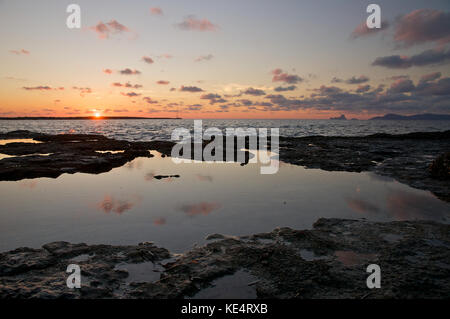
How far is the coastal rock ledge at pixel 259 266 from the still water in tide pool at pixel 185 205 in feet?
2.43

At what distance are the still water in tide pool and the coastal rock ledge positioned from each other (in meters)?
0.74

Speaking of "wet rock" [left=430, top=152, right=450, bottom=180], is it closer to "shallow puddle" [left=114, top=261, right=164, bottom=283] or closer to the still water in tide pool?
the still water in tide pool

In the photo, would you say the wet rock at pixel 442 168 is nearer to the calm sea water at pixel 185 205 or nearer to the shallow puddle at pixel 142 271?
the calm sea water at pixel 185 205

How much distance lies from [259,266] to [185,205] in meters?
5.16

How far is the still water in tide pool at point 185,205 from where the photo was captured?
7.93 meters

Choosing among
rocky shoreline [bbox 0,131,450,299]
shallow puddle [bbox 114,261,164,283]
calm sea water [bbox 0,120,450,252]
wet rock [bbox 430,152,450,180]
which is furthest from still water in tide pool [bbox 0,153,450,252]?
wet rock [bbox 430,152,450,180]

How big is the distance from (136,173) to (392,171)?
17.9 m

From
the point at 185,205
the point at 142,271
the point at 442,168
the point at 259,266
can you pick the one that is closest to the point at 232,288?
the point at 259,266

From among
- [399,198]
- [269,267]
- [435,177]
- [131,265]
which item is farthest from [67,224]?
[435,177]

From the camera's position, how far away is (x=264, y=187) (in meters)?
13.6

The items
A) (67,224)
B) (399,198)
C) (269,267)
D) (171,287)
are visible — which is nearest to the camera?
(171,287)

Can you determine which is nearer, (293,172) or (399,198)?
(399,198)

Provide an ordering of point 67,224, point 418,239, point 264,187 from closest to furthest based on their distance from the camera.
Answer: point 418,239, point 67,224, point 264,187
